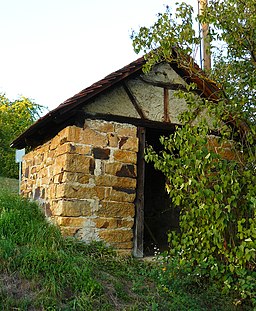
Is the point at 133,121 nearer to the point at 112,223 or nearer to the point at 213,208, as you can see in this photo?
the point at 112,223

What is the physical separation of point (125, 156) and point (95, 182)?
65 centimetres

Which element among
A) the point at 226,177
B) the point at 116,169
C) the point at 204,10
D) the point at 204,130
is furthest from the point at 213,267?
the point at 204,10

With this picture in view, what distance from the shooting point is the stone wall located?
6.04 meters

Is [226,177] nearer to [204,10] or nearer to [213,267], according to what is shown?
[213,267]

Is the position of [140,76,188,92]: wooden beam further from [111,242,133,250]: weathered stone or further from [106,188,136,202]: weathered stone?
[111,242,133,250]: weathered stone

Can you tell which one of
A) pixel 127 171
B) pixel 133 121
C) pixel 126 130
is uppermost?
pixel 133 121

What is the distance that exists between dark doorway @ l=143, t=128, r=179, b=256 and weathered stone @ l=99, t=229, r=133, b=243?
2553mm

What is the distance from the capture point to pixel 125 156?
6.54 m

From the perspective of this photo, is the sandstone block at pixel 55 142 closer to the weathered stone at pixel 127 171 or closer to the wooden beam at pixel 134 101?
the weathered stone at pixel 127 171

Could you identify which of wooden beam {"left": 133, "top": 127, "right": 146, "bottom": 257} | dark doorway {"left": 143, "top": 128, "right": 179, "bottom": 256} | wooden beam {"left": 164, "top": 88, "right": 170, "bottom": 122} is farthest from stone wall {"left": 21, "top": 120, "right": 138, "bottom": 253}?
dark doorway {"left": 143, "top": 128, "right": 179, "bottom": 256}

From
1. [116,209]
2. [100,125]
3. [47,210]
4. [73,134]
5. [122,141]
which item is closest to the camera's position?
[73,134]

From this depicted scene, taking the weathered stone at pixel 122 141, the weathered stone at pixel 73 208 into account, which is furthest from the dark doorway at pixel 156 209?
the weathered stone at pixel 73 208

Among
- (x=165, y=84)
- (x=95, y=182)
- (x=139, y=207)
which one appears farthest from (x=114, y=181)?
(x=165, y=84)

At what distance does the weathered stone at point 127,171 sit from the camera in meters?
6.45
